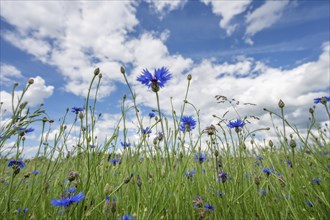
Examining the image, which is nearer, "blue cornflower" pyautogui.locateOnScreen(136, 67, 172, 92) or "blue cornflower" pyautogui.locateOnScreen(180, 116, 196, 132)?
"blue cornflower" pyautogui.locateOnScreen(136, 67, 172, 92)

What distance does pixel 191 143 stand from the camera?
2.83 m

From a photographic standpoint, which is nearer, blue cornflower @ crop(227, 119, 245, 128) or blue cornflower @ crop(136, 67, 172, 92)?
blue cornflower @ crop(136, 67, 172, 92)

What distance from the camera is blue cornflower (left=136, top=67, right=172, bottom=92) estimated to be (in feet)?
7.05

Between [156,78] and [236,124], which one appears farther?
[236,124]

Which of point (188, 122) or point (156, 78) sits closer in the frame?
point (156, 78)

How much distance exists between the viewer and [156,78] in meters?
2.15

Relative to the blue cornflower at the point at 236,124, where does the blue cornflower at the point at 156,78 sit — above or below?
above

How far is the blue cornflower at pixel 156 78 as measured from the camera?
7.05 feet

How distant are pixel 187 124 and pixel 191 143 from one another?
202 millimetres

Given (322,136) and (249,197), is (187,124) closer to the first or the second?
(249,197)

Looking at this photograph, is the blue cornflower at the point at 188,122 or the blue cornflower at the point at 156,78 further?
the blue cornflower at the point at 188,122

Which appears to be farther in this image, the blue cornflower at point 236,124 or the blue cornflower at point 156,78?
the blue cornflower at point 236,124

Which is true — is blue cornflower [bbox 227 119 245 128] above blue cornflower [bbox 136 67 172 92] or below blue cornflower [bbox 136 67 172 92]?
below

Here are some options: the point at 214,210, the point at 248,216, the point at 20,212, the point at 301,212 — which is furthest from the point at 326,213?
the point at 20,212
